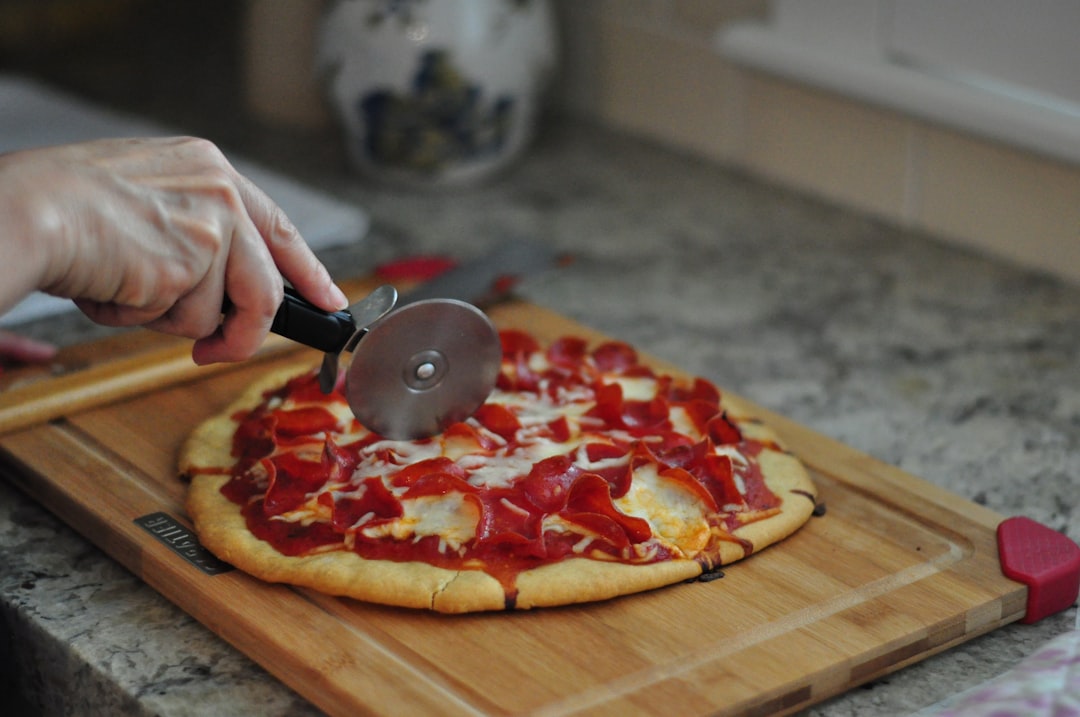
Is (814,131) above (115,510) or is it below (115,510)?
above

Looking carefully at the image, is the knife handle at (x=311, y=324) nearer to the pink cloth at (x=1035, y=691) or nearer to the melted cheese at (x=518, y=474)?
the melted cheese at (x=518, y=474)

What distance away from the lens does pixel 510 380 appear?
117cm

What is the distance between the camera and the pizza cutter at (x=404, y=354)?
99cm

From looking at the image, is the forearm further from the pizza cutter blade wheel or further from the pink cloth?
the pink cloth

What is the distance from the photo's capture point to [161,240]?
2.92 feet

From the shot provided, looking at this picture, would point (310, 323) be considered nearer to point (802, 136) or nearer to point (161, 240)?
point (161, 240)

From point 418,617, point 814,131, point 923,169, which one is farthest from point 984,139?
point 418,617

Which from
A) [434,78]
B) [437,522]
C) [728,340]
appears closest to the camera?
[437,522]

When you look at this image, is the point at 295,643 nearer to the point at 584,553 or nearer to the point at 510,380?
the point at 584,553

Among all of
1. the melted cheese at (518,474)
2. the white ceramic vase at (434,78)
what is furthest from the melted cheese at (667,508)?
the white ceramic vase at (434,78)

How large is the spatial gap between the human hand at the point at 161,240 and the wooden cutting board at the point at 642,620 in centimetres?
18

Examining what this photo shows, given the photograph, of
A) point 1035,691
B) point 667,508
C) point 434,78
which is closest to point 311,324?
point 667,508

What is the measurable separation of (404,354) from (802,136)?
3.18 ft

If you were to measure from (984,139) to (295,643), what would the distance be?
1.05 metres
